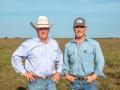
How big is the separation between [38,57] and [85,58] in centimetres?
78

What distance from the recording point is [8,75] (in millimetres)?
14742

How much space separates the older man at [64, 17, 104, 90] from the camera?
7.30m

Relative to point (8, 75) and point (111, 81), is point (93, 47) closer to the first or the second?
point (111, 81)

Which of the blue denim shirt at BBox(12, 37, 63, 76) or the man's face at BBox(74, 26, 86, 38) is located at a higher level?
the man's face at BBox(74, 26, 86, 38)

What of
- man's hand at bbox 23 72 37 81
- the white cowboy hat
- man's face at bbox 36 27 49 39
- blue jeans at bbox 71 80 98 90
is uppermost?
the white cowboy hat

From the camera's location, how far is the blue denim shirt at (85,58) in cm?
733

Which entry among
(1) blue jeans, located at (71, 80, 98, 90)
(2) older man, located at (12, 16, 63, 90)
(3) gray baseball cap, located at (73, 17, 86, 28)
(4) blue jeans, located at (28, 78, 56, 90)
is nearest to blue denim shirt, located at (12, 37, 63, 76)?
(2) older man, located at (12, 16, 63, 90)

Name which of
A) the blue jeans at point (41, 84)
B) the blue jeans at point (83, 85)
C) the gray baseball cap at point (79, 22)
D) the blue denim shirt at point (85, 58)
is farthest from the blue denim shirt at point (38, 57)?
the gray baseball cap at point (79, 22)

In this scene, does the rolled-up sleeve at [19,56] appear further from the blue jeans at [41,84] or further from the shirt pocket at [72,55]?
the shirt pocket at [72,55]

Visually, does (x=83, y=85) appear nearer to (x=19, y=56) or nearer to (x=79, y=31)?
(x=79, y=31)

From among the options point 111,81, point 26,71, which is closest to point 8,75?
point 111,81

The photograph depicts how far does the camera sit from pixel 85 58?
24.1 feet

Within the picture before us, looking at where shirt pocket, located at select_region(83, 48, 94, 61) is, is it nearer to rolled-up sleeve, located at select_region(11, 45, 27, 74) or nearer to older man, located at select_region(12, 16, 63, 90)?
older man, located at select_region(12, 16, 63, 90)

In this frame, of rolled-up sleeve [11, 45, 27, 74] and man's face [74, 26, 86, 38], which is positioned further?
rolled-up sleeve [11, 45, 27, 74]
